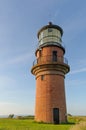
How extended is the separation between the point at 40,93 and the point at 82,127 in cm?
1039

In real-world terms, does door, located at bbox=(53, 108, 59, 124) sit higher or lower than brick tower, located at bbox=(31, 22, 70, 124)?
lower

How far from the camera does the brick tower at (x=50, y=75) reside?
21.4m

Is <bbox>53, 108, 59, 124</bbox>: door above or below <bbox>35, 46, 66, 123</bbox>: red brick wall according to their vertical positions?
below

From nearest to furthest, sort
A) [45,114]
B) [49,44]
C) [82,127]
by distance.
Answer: [82,127] < [45,114] < [49,44]

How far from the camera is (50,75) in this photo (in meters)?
22.2

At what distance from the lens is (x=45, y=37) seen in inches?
912

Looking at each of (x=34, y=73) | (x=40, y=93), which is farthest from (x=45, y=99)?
(x=34, y=73)

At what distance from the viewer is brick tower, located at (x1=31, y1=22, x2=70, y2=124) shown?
2139cm

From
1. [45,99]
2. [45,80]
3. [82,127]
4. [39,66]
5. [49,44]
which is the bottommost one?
[82,127]

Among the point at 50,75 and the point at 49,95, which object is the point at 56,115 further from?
the point at 50,75

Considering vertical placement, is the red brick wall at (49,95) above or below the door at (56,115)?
above

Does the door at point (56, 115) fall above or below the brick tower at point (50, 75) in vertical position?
below

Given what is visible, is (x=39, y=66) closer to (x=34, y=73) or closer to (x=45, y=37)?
(x=34, y=73)

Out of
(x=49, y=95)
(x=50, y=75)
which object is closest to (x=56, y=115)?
(x=49, y=95)
